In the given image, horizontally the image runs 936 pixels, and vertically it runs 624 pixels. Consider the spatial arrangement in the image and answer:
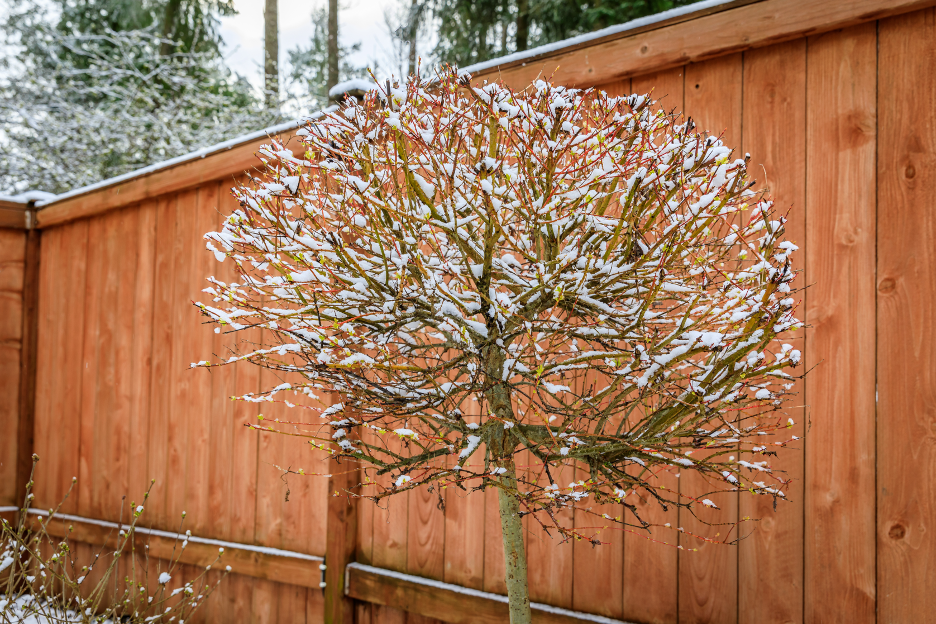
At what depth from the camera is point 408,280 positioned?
4.33 feet

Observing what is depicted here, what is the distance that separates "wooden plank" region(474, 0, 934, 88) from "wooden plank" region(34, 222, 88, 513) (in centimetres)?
274

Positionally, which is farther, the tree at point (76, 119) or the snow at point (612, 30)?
the tree at point (76, 119)

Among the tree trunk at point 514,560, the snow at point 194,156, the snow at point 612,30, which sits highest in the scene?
the snow at point 612,30

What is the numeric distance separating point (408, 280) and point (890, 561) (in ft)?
4.34

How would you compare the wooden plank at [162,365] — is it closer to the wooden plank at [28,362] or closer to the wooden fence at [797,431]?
the wooden fence at [797,431]

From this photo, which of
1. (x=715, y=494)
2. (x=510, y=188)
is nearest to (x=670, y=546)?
(x=715, y=494)

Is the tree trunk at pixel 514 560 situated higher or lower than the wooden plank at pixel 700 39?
lower

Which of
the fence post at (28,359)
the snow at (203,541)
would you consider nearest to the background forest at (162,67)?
the fence post at (28,359)

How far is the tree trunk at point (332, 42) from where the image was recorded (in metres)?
7.06

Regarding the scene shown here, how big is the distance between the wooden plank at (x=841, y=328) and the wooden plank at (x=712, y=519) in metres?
0.19

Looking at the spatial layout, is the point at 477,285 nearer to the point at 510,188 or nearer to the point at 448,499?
the point at 510,188

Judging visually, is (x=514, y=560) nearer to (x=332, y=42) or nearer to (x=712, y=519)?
(x=712, y=519)

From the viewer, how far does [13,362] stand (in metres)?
3.86

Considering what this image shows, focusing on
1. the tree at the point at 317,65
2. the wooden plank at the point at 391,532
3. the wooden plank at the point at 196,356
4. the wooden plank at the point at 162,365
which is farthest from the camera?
the tree at the point at 317,65
